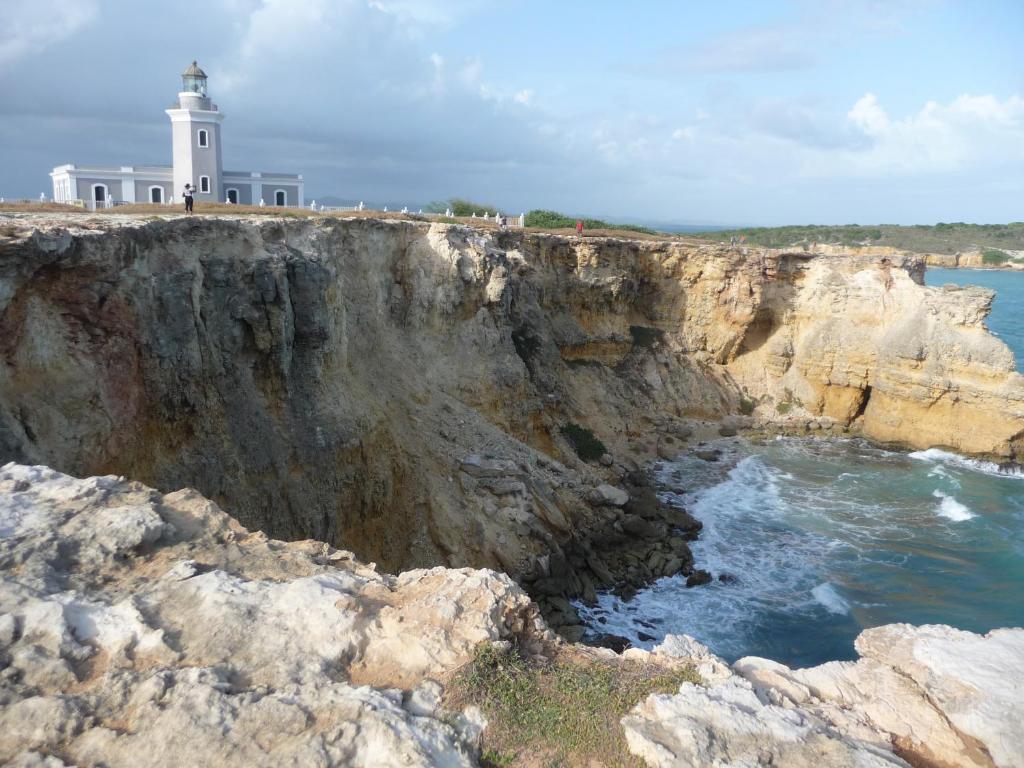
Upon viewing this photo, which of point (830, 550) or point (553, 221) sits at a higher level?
point (553, 221)

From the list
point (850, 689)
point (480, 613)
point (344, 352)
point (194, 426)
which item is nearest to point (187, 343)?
point (194, 426)

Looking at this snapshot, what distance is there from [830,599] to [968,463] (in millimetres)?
13760

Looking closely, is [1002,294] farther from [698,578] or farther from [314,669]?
[314,669]

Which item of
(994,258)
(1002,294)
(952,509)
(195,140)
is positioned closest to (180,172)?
(195,140)

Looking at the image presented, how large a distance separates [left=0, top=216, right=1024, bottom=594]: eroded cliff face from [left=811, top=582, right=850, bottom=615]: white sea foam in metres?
3.72

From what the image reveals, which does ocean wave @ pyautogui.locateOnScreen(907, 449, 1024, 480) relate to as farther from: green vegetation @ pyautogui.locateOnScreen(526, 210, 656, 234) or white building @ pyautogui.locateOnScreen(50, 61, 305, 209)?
white building @ pyautogui.locateOnScreen(50, 61, 305, 209)

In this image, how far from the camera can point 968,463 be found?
29078 millimetres

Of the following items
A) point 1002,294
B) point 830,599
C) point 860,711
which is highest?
point 860,711

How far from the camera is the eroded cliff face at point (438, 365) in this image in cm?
1230

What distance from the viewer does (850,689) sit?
6402 millimetres

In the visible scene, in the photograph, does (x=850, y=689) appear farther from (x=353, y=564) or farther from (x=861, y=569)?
(x=861, y=569)

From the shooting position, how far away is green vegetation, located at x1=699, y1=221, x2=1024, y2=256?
11150cm

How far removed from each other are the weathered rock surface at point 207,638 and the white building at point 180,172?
116 ft

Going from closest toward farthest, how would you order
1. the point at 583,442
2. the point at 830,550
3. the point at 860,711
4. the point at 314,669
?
the point at 314,669 < the point at 860,711 < the point at 830,550 < the point at 583,442
